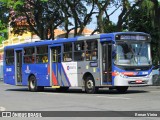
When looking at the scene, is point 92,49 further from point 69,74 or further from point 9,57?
point 9,57

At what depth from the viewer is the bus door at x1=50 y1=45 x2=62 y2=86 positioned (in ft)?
80.0

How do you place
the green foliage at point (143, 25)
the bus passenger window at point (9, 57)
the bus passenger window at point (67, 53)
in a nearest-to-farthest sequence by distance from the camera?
the bus passenger window at point (67, 53), the bus passenger window at point (9, 57), the green foliage at point (143, 25)

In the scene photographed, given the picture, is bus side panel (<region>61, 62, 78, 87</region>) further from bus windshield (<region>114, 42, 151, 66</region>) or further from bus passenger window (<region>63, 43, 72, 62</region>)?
bus windshield (<region>114, 42, 151, 66</region>)

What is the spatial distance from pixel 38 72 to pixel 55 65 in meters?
1.90

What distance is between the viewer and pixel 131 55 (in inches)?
820

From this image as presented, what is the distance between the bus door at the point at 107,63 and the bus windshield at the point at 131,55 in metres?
0.47

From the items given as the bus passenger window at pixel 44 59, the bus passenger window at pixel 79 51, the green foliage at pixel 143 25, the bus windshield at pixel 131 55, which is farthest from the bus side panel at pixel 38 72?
the green foliage at pixel 143 25

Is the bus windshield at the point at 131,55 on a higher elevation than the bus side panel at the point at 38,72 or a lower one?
higher

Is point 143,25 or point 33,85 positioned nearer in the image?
point 33,85

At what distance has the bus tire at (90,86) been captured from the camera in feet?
71.9

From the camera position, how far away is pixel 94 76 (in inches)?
854

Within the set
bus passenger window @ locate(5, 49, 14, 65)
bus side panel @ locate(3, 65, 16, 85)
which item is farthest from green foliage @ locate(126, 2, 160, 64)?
bus side panel @ locate(3, 65, 16, 85)

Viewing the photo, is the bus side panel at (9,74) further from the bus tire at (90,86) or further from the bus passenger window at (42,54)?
the bus tire at (90,86)

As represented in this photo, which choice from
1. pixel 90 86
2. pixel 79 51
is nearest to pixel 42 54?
pixel 79 51
